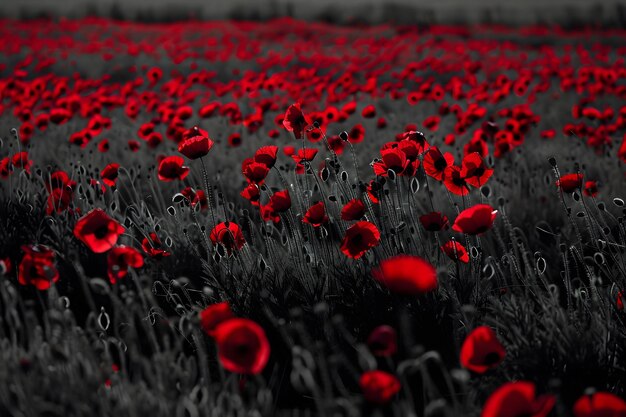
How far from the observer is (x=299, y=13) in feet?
76.0

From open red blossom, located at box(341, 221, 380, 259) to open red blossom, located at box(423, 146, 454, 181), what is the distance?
15.3 inches

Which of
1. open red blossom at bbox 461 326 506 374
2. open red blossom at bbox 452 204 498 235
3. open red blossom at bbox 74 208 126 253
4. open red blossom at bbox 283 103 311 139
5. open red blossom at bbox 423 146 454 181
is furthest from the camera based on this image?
open red blossom at bbox 283 103 311 139

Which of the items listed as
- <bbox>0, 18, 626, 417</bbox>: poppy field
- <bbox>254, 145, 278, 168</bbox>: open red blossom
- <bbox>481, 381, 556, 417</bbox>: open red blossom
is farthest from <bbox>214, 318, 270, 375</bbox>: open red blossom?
<bbox>254, 145, 278, 168</bbox>: open red blossom

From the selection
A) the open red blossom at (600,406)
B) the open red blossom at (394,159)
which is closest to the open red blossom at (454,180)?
the open red blossom at (394,159)

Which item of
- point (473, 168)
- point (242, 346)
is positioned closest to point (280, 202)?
point (473, 168)

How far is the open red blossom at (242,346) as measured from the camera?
1.28 meters

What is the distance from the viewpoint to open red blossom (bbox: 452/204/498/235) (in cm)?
183

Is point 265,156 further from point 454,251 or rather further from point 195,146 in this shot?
point 454,251

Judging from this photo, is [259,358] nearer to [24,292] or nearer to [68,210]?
[24,292]

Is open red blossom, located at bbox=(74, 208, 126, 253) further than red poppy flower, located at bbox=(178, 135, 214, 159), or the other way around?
red poppy flower, located at bbox=(178, 135, 214, 159)

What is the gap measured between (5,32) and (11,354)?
1682 centimetres

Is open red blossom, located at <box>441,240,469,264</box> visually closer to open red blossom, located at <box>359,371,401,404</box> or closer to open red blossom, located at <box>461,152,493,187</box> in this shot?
open red blossom, located at <box>461,152,493,187</box>

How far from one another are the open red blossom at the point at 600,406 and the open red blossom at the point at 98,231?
1.38 metres

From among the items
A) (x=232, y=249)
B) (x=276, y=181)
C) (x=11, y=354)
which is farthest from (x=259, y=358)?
(x=276, y=181)
